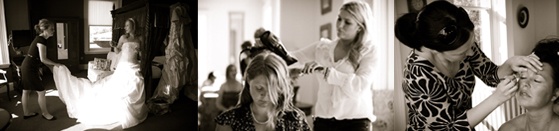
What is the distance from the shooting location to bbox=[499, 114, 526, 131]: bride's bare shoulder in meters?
2.43

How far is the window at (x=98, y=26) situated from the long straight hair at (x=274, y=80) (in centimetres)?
87

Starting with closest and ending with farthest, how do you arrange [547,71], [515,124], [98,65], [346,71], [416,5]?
1. [547,71]
2. [515,124]
3. [416,5]
4. [346,71]
5. [98,65]

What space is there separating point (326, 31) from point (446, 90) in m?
0.70

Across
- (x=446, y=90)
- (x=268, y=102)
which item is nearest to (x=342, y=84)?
(x=268, y=102)

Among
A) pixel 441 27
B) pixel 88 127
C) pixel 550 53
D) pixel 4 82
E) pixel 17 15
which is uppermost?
pixel 17 15

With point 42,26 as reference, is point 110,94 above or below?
below

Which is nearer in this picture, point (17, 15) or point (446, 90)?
point (446, 90)

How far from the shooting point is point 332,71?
275 centimetres

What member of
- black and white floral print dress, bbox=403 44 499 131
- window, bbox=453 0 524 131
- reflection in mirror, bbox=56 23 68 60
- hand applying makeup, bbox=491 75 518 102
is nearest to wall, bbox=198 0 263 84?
reflection in mirror, bbox=56 23 68 60

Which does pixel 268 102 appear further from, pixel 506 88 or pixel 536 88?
pixel 536 88

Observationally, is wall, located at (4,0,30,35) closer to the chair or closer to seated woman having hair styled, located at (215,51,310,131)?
the chair

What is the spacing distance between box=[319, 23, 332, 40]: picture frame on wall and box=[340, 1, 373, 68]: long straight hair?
0.12m

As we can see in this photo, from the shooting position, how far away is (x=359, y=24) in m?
2.73

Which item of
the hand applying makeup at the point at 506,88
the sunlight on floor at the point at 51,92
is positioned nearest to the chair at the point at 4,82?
the sunlight on floor at the point at 51,92
